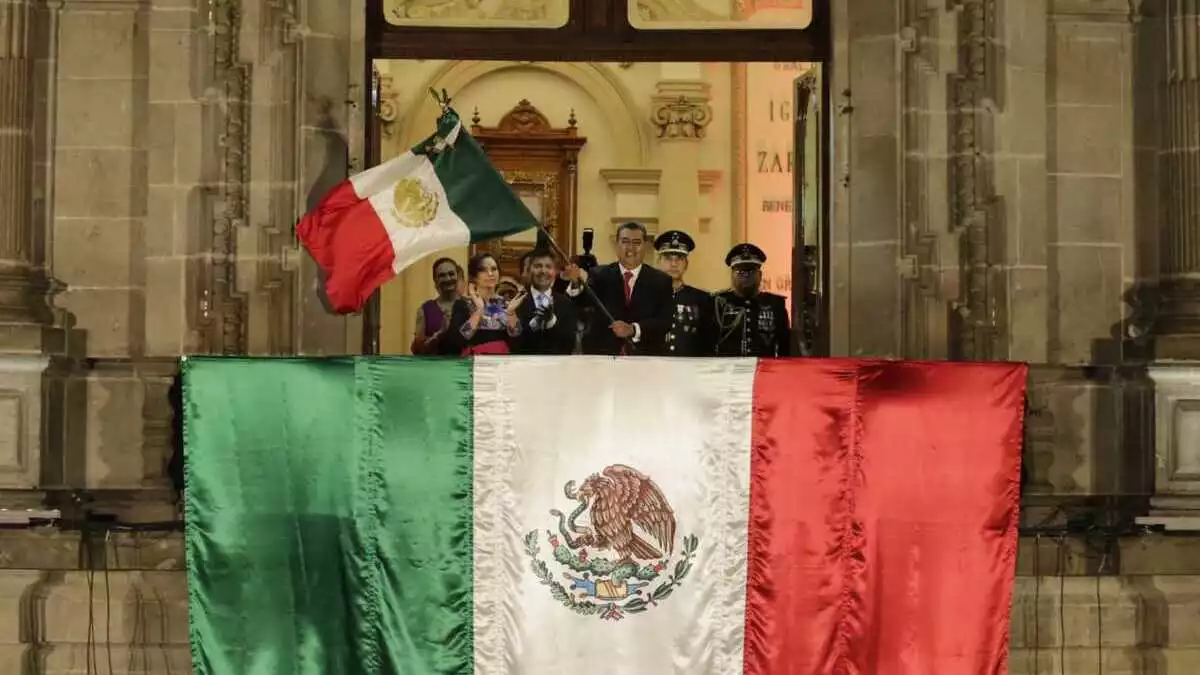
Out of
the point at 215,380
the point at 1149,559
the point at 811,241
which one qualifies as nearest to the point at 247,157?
the point at 215,380

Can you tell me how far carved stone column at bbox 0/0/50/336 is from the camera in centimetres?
812

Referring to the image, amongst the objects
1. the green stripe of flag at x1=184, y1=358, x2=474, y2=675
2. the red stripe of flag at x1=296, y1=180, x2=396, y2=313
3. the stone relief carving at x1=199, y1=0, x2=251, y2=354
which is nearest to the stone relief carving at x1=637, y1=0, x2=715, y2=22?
the stone relief carving at x1=199, y1=0, x2=251, y2=354

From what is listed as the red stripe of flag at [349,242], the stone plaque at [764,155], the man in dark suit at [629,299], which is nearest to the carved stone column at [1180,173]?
the man in dark suit at [629,299]

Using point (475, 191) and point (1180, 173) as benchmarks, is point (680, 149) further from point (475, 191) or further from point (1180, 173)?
point (475, 191)

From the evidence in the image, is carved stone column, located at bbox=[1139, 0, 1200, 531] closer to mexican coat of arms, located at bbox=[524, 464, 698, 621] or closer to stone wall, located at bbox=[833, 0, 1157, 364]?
stone wall, located at bbox=[833, 0, 1157, 364]

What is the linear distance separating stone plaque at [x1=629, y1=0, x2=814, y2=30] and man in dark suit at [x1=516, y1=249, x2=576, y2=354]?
1756 mm

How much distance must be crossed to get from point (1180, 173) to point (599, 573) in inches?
169

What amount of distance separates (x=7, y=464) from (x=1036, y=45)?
620 cm

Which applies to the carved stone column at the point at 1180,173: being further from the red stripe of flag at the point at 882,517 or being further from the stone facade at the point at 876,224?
the red stripe of flag at the point at 882,517

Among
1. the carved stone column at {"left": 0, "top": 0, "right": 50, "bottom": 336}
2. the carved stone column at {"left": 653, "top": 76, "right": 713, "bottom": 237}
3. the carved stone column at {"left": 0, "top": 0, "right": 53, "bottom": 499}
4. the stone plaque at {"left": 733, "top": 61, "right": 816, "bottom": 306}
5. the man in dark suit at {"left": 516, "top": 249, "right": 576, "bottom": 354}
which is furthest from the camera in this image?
the stone plaque at {"left": 733, "top": 61, "right": 816, "bottom": 306}

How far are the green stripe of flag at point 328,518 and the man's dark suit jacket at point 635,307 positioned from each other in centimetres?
181

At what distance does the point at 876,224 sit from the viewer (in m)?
8.79

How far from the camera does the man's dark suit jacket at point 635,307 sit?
28.0ft

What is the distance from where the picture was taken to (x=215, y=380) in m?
6.84
